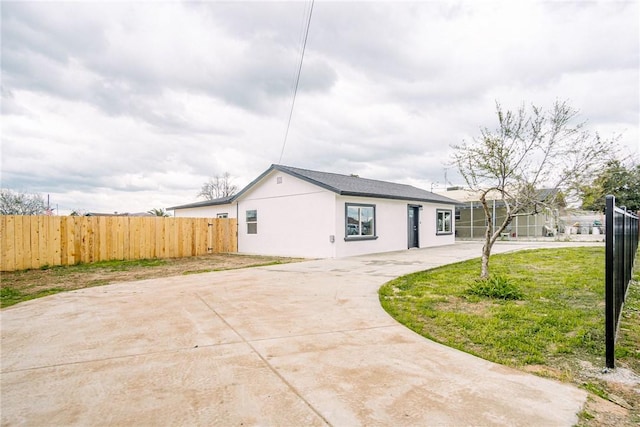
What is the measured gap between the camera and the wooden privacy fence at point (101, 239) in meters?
10.5

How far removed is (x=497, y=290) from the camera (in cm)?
558

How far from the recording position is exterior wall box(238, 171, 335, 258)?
13.2m

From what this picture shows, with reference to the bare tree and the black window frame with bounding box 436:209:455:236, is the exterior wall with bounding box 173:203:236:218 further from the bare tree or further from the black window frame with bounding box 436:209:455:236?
the bare tree

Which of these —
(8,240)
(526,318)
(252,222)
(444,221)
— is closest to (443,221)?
(444,221)

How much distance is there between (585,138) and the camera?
5.64 m

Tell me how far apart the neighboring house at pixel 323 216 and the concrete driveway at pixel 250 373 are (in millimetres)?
7799

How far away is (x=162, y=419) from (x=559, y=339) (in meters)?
3.99

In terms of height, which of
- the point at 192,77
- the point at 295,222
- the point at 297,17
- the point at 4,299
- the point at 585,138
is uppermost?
the point at 297,17

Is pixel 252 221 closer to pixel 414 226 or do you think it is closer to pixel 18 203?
pixel 414 226

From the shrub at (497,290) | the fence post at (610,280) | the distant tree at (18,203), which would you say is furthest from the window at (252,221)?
the distant tree at (18,203)

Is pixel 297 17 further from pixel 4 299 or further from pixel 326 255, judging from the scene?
pixel 4 299

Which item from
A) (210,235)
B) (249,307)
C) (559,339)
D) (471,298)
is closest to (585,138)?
(471,298)

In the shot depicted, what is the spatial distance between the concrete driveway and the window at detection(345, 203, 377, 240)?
8.00m

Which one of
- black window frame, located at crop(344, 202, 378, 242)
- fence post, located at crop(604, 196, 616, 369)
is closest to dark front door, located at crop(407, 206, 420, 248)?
black window frame, located at crop(344, 202, 378, 242)
